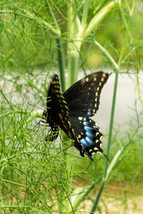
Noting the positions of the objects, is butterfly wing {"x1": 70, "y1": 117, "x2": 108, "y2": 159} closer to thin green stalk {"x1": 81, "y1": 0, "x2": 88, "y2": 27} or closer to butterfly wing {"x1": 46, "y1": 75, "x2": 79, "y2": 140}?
butterfly wing {"x1": 46, "y1": 75, "x2": 79, "y2": 140}

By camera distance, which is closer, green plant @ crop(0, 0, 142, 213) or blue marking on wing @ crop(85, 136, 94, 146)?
green plant @ crop(0, 0, 142, 213)

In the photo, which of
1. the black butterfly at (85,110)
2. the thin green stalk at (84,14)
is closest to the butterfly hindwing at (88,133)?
the black butterfly at (85,110)

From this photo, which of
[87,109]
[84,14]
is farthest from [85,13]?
[87,109]

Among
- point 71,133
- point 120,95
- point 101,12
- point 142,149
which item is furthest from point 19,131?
point 120,95

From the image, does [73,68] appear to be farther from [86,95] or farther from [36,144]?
[36,144]

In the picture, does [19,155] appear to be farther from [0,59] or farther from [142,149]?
[142,149]

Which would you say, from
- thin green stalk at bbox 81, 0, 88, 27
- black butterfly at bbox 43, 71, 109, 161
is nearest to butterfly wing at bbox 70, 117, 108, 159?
black butterfly at bbox 43, 71, 109, 161

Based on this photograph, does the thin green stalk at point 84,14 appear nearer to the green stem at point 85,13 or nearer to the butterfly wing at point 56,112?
the green stem at point 85,13

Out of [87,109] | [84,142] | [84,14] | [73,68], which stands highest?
[84,14]
